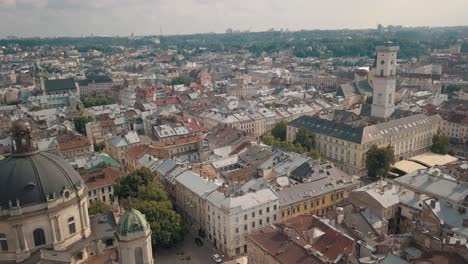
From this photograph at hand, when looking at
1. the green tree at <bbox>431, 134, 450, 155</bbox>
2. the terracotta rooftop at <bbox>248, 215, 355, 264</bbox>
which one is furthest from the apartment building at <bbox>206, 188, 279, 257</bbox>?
the green tree at <bbox>431, 134, 450, 155</bbox>

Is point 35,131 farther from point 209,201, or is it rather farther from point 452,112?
point 452,112

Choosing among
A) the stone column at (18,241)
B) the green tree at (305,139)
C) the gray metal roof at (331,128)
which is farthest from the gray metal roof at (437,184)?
the stone column at (18,241)

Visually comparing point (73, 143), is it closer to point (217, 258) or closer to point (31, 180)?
point (217, 258)

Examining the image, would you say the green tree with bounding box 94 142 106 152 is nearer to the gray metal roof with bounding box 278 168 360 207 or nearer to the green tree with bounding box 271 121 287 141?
the green tree with bounding box 271 121 287 141

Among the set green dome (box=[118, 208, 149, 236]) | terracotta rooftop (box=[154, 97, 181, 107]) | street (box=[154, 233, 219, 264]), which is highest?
green dome (box=[118, 208, 149, 236])

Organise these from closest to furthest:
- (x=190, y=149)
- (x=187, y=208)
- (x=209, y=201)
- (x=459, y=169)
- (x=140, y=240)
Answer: (x=140, y=240)
(x=209, y=201)
(x=187, y=208)
(x=459, y=169)
(x=190, y=149)

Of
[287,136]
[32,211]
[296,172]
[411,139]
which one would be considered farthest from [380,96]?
[32,211]
